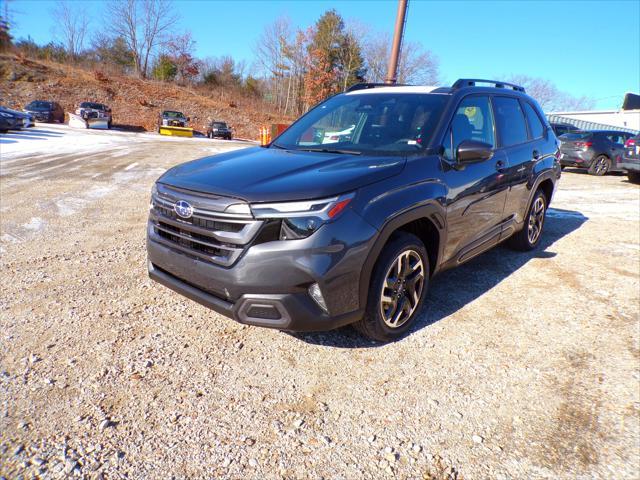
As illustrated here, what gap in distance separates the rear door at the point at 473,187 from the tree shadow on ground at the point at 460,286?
40 cm

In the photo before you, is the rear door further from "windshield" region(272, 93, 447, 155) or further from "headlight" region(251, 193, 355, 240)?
"headlight" region(251, 193, 355, 240)

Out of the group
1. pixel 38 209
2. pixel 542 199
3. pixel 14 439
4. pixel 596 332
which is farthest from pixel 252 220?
pixel 38 209

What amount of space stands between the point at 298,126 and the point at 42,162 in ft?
32.9

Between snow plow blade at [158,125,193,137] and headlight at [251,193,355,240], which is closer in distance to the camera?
headlight at [251,193,355,240]

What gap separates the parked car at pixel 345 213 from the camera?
2.40 meters

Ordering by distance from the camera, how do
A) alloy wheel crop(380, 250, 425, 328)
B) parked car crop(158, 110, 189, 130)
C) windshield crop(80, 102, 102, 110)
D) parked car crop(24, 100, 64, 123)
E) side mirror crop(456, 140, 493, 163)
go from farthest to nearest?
1. parked car crop(158, 110, 189, 130)
2. windshield crop(80, 102, 102, 110)
3. parked car crop(24, 100, 64, 123)
4. side mirror crop(456, 140, 493, 163)
5. alloy wheel crop(380, 250, 425, 328)

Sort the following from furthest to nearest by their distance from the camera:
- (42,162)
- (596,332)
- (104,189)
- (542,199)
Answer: (42,162), (104,189), (542,199), (596,332)

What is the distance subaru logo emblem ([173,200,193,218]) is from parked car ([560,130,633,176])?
13912 millimetres

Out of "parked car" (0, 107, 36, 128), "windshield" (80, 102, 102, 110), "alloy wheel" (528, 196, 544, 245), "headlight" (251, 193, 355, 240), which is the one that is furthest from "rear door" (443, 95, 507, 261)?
"windshield" (80, 102, 102, 110)

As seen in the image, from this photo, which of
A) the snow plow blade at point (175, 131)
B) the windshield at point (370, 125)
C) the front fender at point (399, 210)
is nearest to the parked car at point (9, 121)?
the snow plow blade at point (175, 131)

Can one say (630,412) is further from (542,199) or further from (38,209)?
(38,209)

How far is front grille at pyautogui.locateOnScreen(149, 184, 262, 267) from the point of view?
2.43 m

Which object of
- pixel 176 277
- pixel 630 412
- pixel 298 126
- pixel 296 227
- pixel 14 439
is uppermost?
pixel 298 126

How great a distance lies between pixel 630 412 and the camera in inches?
94.3
